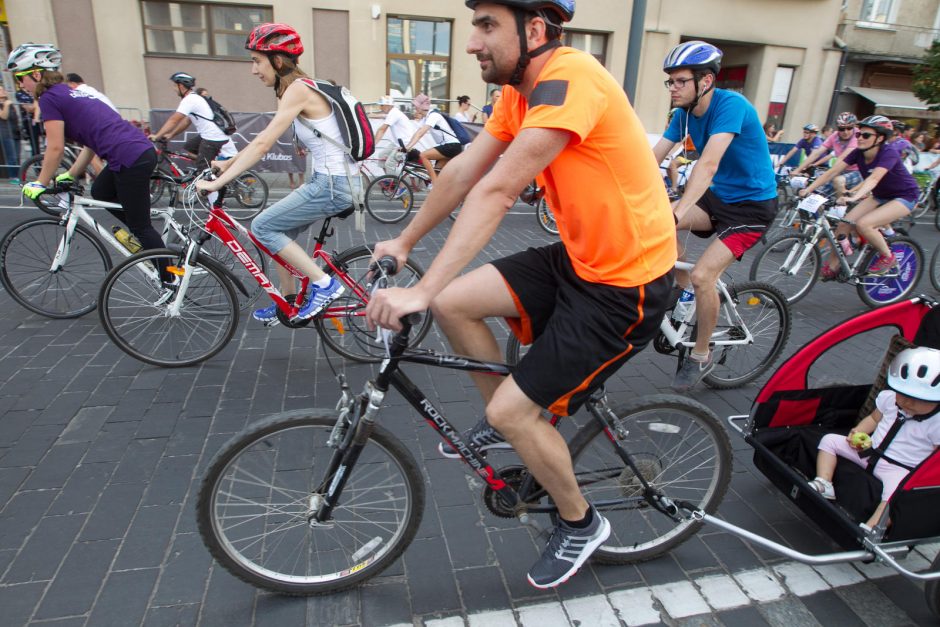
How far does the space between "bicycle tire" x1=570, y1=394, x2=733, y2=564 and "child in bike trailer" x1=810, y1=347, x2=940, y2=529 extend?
1.49 ft

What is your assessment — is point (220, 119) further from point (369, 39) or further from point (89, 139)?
point (369, 39)

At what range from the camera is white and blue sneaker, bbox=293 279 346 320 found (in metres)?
4.19

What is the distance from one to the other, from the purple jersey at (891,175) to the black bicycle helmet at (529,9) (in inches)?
216

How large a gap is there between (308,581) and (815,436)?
7.62 ft

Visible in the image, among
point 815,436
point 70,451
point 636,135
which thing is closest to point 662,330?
point 815,436

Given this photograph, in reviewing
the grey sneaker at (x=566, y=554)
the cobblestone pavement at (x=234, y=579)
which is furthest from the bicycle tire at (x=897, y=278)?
the grey sneaker at (x=566, y=554)

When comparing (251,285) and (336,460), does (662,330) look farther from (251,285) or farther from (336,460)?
(251,285)

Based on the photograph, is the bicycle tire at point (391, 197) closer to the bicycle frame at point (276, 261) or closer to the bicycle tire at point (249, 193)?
the bicycle tire at point (249, 193)

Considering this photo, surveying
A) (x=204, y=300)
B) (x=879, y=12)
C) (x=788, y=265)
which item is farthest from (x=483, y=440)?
(x=879, y=12)

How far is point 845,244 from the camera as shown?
6.31 metres

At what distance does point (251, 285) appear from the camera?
6.02 meters

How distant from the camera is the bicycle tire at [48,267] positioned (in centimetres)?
484

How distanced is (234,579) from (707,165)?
3.27m

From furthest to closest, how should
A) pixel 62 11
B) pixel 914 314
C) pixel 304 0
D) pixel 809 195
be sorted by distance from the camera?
pixel 304 0 < pixel 62 11 < pixel 809 195 < pixel 914 314
